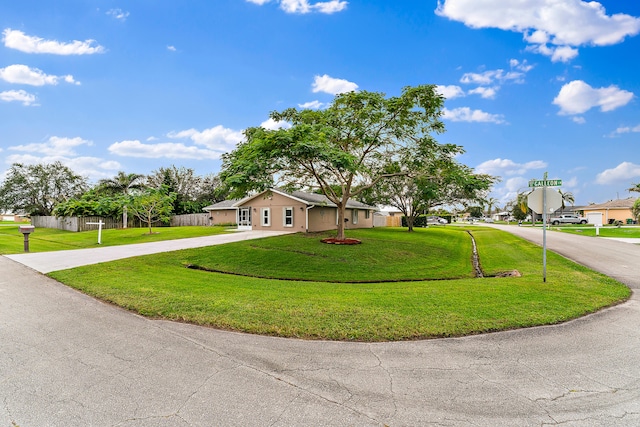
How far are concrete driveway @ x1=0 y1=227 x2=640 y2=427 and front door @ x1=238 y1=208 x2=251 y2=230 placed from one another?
76.6 feet

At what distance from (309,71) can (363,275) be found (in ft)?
44.3

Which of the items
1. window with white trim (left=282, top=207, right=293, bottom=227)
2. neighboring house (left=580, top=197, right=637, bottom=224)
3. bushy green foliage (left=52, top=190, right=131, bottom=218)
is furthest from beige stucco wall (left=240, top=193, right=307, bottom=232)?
neighboring house (left=580, top=197, right=637, bottom=224)

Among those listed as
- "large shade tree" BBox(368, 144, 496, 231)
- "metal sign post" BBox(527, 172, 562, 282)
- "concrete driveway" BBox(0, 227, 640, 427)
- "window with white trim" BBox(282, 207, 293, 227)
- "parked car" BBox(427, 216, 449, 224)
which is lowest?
"concrete driveway" BBox(0, 227, 640, 427)

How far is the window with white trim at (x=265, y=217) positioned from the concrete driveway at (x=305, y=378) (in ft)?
71.4

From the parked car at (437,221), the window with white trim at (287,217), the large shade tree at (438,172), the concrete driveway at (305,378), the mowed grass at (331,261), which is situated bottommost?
the mowed grass at (331,261)

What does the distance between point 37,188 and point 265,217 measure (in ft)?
145

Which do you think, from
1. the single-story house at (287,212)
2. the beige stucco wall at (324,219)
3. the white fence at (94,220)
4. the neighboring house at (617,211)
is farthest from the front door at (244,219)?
the neighboring house at (617,211)

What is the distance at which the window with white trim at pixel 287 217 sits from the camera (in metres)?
26.0

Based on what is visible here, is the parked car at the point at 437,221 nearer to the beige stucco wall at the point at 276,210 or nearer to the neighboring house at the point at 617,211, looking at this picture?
the neighboring house at the point at 617,211

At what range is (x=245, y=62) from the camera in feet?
59.3

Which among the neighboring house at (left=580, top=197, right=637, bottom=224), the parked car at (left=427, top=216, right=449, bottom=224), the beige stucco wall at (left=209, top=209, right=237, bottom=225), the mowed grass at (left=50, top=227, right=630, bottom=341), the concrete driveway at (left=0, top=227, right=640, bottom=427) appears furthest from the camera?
the parked car at (left=427, top=216, right=449, bottom=224)

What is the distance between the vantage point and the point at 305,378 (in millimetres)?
3549

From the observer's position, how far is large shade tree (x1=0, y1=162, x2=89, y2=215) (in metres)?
47.9

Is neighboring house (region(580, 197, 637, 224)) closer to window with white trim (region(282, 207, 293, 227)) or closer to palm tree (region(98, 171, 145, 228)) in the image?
window with white trim (region(282, 207, 293, 227))
